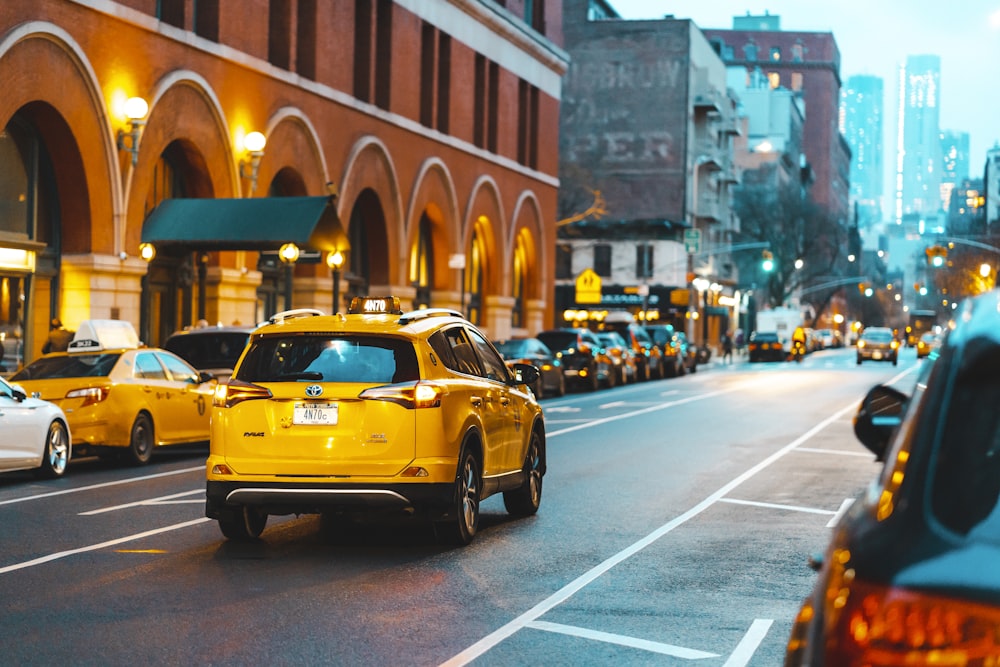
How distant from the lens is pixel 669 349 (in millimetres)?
57969

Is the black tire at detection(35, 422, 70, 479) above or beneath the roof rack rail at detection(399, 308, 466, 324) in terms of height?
beneath

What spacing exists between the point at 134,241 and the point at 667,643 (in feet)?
83.1

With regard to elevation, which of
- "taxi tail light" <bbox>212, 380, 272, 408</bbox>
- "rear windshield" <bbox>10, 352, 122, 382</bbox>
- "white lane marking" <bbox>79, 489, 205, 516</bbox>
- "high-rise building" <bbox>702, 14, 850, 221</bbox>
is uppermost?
"high-rise building" <bbox>702, 14, 850, 221</bbox>

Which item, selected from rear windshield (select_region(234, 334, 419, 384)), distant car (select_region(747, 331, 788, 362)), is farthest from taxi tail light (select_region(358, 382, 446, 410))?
distant car (select_region(747, 331, 788, 362))

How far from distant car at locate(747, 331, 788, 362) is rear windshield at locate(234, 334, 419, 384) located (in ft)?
236

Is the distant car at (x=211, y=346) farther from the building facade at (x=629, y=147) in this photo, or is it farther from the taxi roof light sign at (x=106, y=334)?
the building facade at (x=629, y=147)

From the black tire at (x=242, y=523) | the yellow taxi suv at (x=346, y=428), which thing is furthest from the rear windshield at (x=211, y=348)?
the yellow taxi suv at (x=346, y=428)

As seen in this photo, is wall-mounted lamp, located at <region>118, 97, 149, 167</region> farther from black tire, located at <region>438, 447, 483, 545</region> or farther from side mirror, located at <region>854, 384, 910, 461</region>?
side mirror, located at <region>854, 384, 910, 461</region>

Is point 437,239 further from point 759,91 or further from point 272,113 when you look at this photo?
point 759,91

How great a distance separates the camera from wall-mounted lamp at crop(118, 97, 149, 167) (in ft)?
99.8

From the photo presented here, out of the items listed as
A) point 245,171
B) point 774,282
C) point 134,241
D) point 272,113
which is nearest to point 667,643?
point 134,241

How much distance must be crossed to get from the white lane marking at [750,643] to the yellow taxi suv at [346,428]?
3248mm

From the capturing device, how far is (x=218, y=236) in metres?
30.6

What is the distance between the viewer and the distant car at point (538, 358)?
37.2m
